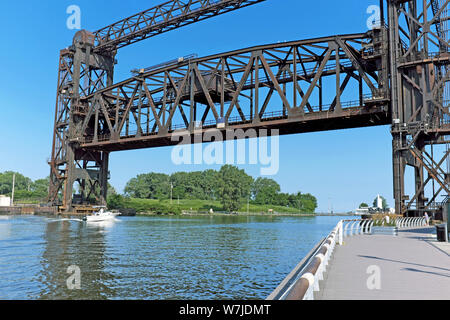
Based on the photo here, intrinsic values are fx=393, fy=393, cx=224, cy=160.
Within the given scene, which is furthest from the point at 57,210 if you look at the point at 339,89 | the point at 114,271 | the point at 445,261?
the point at 445,261

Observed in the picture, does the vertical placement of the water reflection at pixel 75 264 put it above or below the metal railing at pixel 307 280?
below

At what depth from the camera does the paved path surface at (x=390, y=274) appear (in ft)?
28.3

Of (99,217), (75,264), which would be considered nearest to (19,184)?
(99,217)

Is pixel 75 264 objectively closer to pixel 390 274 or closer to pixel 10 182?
pixel 390 274

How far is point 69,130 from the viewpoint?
71.4 m

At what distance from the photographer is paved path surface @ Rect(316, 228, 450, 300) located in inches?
340

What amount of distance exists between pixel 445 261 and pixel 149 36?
6158 centimetres

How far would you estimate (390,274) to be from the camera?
433 inches

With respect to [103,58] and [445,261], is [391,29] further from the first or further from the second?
[103,58]

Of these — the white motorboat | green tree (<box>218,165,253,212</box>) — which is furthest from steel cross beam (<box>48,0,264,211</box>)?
green tree (<box>218,165,253,212</box>)

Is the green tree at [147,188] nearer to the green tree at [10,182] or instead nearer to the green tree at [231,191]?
the green tree at [231,191]

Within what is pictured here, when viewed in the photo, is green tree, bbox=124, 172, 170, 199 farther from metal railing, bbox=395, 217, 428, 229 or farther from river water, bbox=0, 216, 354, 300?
river water, bbox=0, 216, 354, 300

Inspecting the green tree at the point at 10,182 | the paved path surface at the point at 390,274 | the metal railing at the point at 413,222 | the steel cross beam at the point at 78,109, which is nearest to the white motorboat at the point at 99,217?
the steel cross beam at the point at 78,109

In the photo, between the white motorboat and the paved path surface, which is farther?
the white motorboat
